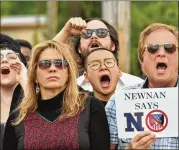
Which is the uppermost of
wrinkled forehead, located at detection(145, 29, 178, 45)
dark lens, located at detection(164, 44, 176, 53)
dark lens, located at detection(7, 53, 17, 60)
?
wrinkled forehead, located at detection(145, 29, 178, 45)

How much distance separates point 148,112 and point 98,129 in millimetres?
522

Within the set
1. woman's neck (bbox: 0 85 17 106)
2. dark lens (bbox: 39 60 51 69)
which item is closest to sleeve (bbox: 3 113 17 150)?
dark lens (bbox: 39 60 51 69)

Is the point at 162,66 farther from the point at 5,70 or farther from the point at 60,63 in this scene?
the point at 5,70

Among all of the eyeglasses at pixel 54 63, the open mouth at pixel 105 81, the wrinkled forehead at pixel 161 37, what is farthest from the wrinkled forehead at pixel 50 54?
the open mouth at pixel 105 81

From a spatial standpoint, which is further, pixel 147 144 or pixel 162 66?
pixel 162 66

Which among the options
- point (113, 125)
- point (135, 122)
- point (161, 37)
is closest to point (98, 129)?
point (113, 125)

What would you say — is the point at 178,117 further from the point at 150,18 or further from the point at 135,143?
the point at 150,18

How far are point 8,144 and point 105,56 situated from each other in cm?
128

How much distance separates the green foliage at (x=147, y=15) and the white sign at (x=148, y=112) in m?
16.1

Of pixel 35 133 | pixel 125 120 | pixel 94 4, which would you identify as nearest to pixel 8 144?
pixel 35 133

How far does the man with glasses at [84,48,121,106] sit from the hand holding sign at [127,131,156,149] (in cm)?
145

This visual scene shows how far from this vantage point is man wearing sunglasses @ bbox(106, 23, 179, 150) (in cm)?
634

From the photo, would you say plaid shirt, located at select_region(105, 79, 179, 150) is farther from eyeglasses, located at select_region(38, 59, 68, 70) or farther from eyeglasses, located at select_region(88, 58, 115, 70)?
eyeglasses, located at select_region(88, 58, 115, 70)

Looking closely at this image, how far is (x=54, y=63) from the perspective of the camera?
6750 mm
